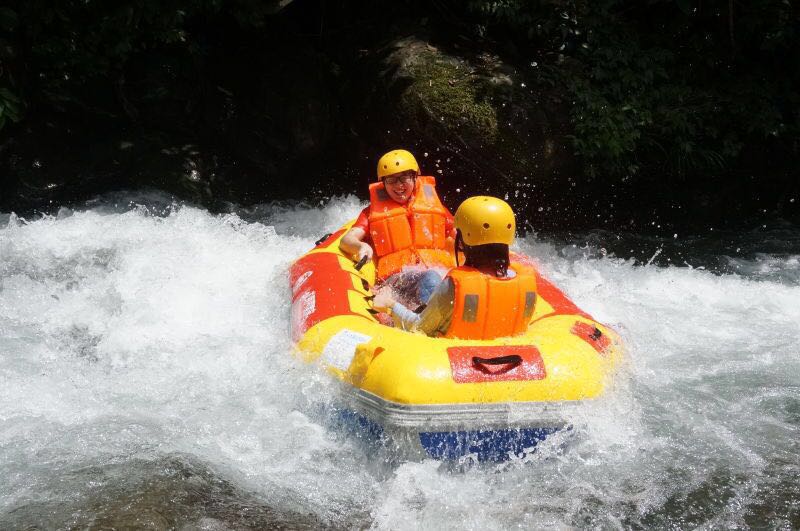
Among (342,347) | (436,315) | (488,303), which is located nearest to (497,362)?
(488,303)

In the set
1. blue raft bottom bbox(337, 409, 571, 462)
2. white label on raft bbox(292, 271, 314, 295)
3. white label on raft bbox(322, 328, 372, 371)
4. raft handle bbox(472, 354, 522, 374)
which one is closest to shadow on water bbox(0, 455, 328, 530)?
blue raft bottom bbox(337, 409, 571, 462)

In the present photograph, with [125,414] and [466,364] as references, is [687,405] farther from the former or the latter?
[125,414]

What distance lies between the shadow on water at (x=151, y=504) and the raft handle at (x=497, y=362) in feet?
3.33

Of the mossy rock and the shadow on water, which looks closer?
the shadow on water

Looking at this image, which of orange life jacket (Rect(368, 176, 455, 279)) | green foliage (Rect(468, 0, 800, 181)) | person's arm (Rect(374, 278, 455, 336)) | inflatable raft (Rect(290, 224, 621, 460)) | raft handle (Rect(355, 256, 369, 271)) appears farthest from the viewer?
green foliage (Rect(468, 0, 800, 181))

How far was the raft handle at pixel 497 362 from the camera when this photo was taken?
3789 mm

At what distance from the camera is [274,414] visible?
14.2 ft

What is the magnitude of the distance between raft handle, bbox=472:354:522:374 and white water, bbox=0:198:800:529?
1.47ft

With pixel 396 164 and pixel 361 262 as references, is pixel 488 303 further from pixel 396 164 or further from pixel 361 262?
pixel 396 164

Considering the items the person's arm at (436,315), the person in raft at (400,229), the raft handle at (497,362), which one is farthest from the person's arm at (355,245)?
the raft handle at (497,362)

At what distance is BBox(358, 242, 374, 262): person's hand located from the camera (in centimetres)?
554

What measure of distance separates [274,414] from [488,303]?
132 centimetres

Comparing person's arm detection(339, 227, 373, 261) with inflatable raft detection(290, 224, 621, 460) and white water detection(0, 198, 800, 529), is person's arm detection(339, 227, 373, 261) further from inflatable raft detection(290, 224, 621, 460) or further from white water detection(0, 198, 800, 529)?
inflatable raft detection(290, 224, 621, 460)

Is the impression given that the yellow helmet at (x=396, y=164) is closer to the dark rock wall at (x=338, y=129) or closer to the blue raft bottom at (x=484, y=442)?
the dark rock wall at (x=338, y=129)
